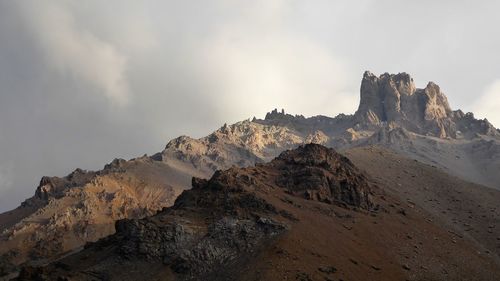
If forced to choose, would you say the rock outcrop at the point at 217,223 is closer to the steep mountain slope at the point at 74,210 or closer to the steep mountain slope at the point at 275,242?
the steep mountain slope at the point at 275,242

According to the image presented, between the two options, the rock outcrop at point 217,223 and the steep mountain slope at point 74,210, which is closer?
the rock outcrop at point 217,223

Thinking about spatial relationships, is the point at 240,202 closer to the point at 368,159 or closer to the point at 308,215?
the point at 308,215

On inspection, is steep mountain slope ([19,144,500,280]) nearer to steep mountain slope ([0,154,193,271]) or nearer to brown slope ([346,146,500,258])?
brown slope ([346,146,500,258])

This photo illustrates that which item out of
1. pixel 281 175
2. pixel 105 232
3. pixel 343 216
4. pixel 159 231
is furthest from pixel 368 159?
pixel 159 231

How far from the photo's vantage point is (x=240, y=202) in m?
72.9

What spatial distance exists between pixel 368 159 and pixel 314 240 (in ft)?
255

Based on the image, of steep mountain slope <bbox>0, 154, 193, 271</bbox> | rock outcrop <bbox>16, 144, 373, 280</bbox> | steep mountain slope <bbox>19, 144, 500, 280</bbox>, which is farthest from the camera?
steep mountain slope <bbox>0, 154, 193, 271</bbox>

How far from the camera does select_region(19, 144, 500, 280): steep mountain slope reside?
5950 centimetres

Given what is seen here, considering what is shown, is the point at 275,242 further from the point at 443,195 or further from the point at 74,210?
the point at 74,210

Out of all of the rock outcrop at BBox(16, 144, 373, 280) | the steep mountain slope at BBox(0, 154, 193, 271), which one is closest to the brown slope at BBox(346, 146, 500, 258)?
the rock outcrop at BBox(16, 144, 373, 280)

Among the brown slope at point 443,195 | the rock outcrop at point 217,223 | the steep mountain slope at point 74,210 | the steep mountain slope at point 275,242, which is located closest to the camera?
the steep mountain slope at point 275,242

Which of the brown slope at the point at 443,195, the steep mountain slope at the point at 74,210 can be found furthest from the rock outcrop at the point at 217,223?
the steep mountain slope at the point at 74,210

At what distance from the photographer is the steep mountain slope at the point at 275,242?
59500 mm

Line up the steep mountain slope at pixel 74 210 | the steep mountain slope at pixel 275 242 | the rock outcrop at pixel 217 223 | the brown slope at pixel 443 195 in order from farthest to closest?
the steep mountain slope at pixel 74 210
the brown slope at pixel 443 195
the rock outcrop at pixel 217 223
the steep mountain slope at pixel 275 242
